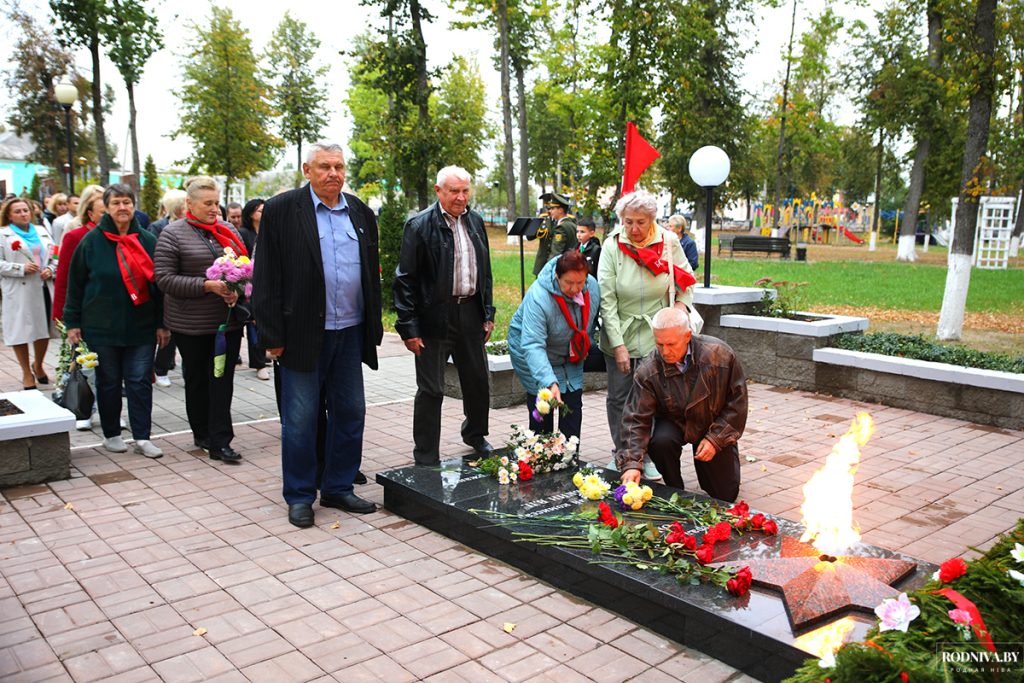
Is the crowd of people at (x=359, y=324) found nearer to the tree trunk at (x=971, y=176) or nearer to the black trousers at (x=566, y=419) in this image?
the black trousers at (x=566, y=419)

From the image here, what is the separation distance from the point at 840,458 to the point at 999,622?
1335mm

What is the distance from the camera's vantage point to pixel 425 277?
17.3 feet

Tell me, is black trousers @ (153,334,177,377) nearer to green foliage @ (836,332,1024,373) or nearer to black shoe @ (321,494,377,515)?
black shoe @ (321,494,377,515)

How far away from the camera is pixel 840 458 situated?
370 centimetres

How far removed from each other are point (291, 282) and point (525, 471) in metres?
1.71

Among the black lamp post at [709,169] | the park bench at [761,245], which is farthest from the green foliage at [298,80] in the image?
the black lamp post at [709,169]

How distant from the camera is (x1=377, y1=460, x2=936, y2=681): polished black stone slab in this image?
3105 millimetres

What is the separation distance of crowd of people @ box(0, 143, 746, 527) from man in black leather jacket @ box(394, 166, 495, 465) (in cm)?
1

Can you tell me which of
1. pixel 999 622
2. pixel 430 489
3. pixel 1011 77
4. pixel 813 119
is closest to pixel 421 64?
pixel 1011 77

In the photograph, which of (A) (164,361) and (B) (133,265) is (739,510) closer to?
(B) (133,265)

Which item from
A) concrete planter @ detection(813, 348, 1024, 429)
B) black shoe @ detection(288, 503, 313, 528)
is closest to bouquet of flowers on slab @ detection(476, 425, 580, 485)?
black shoe @ detection(288, 503, 313, 528)

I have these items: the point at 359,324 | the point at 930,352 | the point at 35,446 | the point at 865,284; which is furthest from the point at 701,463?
the point at 865,284

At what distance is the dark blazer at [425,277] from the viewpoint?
5172mm

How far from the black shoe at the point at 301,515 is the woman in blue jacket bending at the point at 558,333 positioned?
1.52 metres
